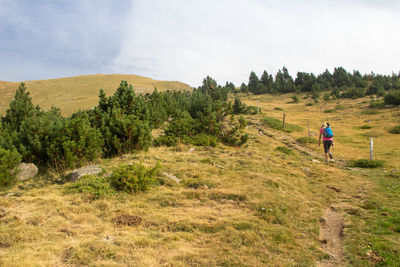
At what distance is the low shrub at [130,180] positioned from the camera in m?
5.90

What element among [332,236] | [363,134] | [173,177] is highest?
[173,177]

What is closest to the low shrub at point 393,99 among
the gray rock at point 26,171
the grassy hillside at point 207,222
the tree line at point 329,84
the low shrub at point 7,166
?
the tree line at point 329,84

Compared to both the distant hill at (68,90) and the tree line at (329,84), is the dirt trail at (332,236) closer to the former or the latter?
the distant hill at (68,90)

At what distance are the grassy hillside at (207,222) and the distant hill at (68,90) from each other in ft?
123

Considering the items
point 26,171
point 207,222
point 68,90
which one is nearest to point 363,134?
point 207,222

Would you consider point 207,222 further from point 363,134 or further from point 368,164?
point 363,134

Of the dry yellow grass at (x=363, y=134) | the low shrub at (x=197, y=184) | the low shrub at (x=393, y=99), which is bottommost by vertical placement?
the dry yellow grass at (x=363, y=134)

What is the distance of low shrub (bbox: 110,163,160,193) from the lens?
590 cm

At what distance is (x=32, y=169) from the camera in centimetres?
721

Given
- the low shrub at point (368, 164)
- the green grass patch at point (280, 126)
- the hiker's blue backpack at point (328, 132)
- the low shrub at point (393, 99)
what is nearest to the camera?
the low shrub at point (368, 164)

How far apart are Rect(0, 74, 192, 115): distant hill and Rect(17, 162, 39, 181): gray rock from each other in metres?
34.5

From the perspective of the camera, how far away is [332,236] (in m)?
4.65

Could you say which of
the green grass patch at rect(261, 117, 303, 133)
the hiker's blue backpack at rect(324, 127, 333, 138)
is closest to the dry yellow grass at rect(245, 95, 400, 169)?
the green grass patch at rect(261, 117, 303, 133)

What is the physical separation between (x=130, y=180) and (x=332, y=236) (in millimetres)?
4536
